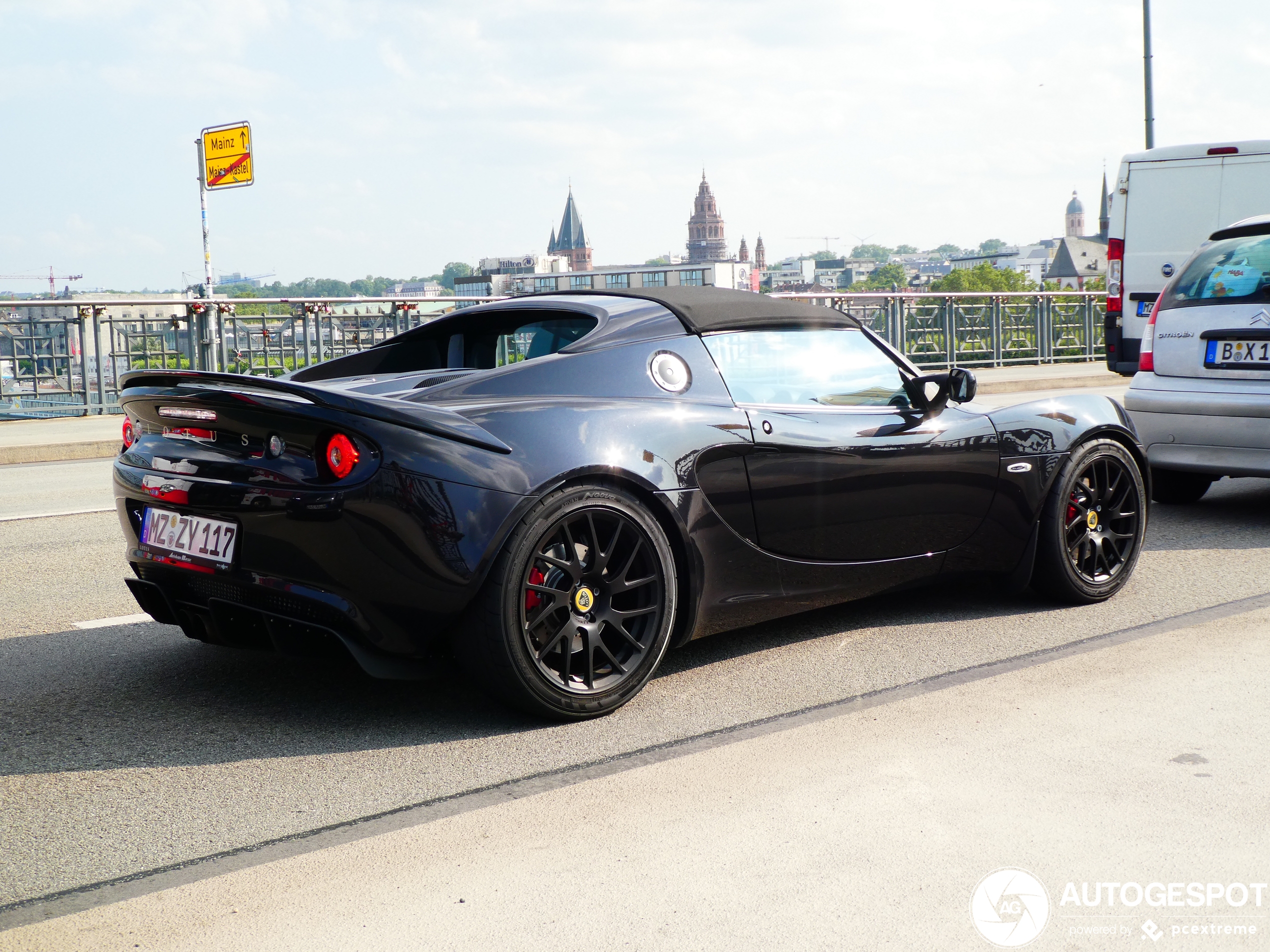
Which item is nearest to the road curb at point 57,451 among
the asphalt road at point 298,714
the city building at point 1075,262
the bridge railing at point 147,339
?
the bridge railing at point 147,339

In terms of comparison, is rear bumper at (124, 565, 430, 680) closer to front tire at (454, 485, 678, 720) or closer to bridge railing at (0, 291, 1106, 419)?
front tire at (454, 485, 678, 720)

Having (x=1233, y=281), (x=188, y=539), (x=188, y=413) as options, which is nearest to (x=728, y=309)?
(x=188, y=413)

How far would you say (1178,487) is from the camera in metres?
7.91

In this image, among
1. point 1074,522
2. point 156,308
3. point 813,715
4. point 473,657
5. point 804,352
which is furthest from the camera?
point 156,308

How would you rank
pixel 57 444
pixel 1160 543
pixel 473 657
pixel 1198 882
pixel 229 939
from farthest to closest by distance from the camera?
pixel 57 444
pixel 1160 543
pixel 473 657
pixel 1198 882
pixel 229 939

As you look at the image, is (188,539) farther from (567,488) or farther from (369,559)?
(567,488)

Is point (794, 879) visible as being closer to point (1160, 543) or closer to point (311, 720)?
point (311, 720)

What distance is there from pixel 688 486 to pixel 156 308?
541 inches

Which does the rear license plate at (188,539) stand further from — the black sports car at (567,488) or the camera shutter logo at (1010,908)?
the camera shutter logo at (1010,908)

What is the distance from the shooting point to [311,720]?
3.79 metres

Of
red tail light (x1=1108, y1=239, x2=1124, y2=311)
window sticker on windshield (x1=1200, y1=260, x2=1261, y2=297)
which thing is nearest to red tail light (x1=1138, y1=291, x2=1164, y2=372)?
window sticker on windshield (x1=1200, y1=260, x2=1261, y2=297)

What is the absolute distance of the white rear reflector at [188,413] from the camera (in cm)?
368

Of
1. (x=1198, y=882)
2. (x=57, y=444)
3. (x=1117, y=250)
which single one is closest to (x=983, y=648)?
(x=1198, y=882)

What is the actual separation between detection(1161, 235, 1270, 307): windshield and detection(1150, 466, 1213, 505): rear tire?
1100 mm
